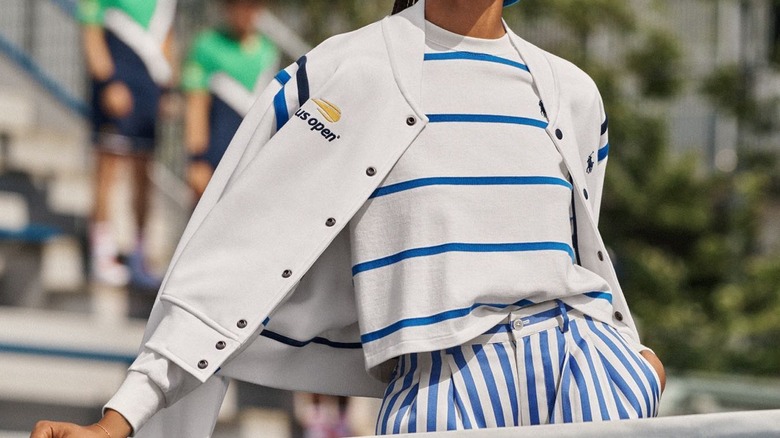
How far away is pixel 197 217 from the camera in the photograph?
190 centimetres

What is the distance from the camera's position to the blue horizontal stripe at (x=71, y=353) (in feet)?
16.9

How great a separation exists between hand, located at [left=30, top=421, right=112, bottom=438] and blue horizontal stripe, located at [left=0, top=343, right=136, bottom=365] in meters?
3.58

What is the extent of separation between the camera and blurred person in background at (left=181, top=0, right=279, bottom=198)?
18.1 ft

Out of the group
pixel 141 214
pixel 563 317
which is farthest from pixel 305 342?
pixel 141 214

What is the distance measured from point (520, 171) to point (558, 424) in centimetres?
39

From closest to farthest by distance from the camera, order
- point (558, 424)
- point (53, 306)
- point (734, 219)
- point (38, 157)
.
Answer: point (558, 424), point (53, 306), point (38, 157), point (734, 219)

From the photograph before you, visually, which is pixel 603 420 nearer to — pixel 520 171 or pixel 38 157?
pixel 520 171

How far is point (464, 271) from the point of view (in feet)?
5.97

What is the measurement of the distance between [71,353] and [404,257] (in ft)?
12.0

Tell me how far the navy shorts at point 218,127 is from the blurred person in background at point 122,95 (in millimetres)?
307

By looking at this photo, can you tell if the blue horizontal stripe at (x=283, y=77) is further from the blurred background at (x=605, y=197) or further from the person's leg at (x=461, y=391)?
the blurred background at (x=605, y=197)

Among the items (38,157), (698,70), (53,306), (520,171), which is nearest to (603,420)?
(520,171)

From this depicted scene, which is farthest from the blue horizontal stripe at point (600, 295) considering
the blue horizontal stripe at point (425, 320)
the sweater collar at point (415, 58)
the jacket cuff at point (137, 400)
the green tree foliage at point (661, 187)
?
the green tree foliage at point (661, 187)

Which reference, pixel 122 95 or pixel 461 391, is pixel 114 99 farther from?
pixel 461 391
